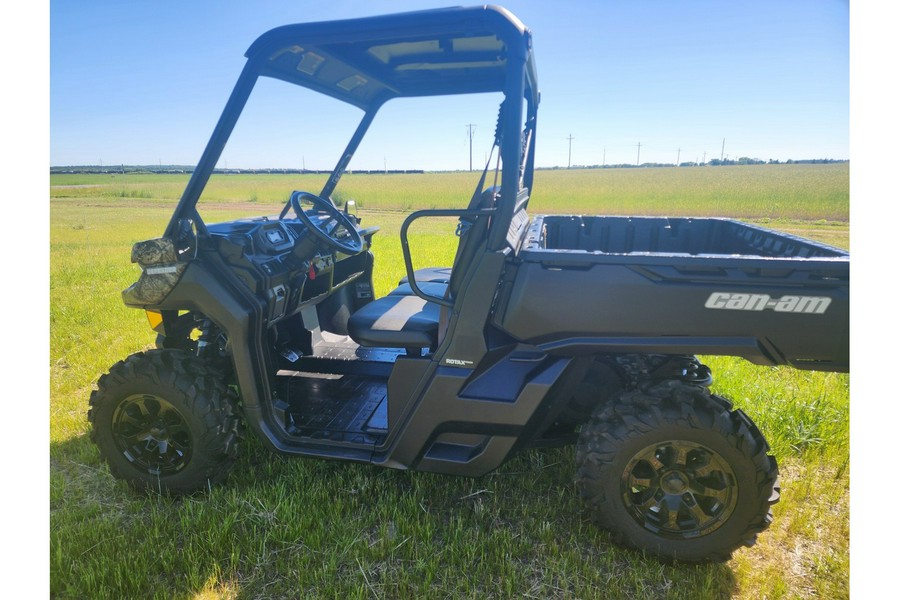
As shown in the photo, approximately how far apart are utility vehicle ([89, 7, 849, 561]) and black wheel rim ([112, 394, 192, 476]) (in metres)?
0.01

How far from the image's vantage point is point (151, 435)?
265 cm

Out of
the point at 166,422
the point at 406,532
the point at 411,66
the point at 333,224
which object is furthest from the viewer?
the point at 333,224

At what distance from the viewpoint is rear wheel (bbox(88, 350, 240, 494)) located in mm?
2541

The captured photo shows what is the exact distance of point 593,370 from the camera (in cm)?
270

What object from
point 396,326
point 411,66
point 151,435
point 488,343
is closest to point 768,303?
point 488,343

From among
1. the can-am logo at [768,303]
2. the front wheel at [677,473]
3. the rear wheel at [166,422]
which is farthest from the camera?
the rear wheel at [166,422]

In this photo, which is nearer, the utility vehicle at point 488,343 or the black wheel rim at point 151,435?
the utility vehicle at point 488,343

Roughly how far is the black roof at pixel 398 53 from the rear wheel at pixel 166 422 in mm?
1520

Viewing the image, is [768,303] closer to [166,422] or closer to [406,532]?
[406,532]

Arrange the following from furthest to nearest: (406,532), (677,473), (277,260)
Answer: (277,260), (406,532), (677,473)

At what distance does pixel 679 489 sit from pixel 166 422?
249cm

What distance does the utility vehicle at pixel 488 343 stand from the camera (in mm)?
2008

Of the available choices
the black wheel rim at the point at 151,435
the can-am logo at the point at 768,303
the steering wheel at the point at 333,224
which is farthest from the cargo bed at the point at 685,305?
the black wheel rim at the point at 151,435

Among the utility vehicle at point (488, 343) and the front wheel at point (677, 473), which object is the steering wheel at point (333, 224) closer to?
the utility vehicle at point (488, 343)
